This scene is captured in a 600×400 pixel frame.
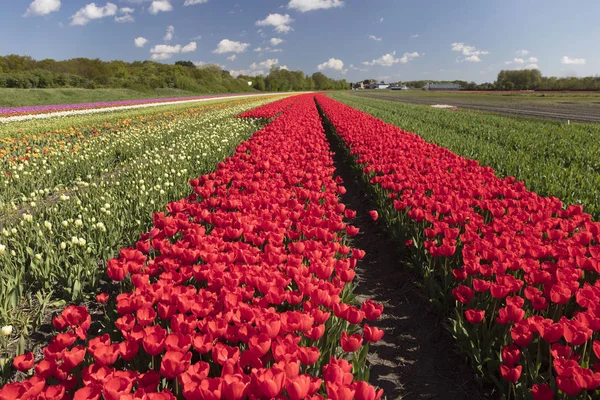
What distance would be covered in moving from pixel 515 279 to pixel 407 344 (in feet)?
3.88

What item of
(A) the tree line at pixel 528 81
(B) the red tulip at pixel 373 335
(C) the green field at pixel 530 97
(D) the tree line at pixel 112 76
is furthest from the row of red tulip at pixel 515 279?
(A) the tree line at pixel 528 81

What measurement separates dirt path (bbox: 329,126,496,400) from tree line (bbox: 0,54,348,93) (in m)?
55.5

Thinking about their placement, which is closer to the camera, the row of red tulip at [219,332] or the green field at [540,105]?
the row of red tulip at [219,332]

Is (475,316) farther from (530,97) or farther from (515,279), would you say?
(530,97)

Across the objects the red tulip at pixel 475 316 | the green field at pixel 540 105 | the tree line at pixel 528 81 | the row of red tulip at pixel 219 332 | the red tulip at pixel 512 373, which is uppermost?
the tree line at pixel 528 81

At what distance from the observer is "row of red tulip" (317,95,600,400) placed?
2.08 m

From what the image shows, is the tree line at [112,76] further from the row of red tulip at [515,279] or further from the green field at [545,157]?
the row of red tulip at [515,279]

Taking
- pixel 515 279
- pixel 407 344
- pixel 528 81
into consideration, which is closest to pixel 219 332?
pixel 515 279

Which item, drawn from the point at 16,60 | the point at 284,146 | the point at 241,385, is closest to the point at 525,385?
the point at 241,385

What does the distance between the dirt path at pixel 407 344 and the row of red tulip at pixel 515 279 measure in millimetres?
292

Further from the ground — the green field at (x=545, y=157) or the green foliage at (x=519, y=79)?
the green foliage at (x=519, y=79)

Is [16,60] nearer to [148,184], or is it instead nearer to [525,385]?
[148,184]

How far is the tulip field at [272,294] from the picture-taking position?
1759 millimetres

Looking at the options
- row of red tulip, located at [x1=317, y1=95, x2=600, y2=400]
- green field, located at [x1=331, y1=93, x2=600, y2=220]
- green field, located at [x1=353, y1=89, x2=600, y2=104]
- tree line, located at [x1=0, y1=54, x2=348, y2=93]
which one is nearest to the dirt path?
row of red tulip, located at [x1=317, y1=95, x2=600, y2=400]
